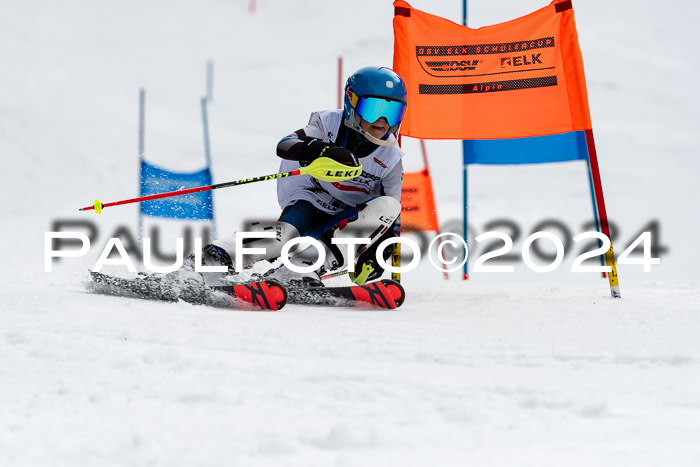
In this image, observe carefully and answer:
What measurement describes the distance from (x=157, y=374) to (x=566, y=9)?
3141 mm

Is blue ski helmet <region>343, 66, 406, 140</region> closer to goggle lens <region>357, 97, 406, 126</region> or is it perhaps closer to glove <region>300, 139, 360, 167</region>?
goggle lens <region>357, 97, 406, 126</region>

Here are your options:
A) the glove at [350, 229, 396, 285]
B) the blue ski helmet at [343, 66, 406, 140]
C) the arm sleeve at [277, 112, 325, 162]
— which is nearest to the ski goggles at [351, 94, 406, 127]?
the blue ski helmet at [343, 66, 406, 140]

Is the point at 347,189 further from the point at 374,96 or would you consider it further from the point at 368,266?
the point at 374,96

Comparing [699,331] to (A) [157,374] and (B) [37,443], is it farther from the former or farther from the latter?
(B) [37,443]

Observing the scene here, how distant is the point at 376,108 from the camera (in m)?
2.75

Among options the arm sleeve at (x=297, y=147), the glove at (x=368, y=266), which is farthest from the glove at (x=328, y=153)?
the glove at (x=368, y=266)

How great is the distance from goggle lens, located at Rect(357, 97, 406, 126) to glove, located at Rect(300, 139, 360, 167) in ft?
0.82

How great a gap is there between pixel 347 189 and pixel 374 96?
53 centimetres

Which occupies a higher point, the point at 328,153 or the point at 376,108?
the point at 376,108

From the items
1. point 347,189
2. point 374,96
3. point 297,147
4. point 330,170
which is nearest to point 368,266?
point 347,189

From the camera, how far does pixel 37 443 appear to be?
88cm

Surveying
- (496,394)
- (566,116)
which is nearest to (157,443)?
(496,394)

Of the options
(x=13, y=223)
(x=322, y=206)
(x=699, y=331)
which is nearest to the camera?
(x=699, y=331)

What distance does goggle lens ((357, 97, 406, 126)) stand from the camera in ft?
9.01
